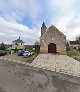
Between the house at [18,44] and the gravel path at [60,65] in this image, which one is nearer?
the gravel path at [60,65]

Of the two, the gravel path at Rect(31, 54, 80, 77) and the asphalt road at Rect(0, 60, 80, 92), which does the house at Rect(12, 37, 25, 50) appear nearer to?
the gravel path at Rect(31, 54, 80, 77)

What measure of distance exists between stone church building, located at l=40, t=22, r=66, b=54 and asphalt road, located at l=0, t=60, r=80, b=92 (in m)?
30.2

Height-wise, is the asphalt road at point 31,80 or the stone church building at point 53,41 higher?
the stone church building at point 53,41

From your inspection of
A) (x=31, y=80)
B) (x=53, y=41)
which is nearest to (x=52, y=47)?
(x=53, y=41)

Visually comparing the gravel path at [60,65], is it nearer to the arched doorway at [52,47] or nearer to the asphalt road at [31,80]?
the asphalt road at [31,80]

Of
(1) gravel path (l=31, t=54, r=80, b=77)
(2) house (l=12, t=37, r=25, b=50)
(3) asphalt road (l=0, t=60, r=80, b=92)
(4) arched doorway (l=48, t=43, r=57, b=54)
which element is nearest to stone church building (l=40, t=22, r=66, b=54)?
(4) arched doorway (l=48, t=43, r=57, b=54)

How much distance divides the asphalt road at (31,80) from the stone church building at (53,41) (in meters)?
30.2

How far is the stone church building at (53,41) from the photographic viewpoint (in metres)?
37.0

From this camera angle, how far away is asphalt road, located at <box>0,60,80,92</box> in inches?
158

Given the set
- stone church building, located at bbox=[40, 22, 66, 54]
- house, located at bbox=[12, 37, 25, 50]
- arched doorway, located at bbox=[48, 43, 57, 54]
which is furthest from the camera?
house, located at bbox=[12, 37, 25, 50]

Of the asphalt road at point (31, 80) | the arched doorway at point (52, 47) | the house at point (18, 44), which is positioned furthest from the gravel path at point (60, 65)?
the house at point (18, 44)

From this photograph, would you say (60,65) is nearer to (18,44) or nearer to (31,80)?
(31,80)

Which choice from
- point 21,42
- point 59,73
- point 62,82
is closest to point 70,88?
point 62,82

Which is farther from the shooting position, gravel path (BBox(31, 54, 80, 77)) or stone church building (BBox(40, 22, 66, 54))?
stone church building (BBox(40, 22, 66, 54))
